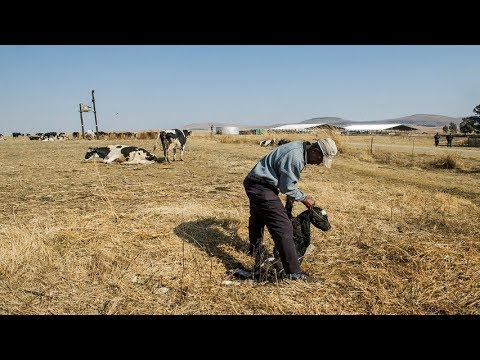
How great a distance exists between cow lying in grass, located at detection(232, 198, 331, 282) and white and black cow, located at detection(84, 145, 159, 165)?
37.3 feet

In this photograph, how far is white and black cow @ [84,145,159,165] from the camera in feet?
48.6

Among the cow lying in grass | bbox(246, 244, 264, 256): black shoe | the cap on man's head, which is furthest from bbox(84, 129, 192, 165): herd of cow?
the cap on man's head

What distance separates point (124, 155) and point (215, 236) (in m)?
11.1

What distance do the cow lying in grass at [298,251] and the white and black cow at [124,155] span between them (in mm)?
11359

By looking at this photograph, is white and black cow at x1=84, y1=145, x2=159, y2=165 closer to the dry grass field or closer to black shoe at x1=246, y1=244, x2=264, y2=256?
the dry grass field

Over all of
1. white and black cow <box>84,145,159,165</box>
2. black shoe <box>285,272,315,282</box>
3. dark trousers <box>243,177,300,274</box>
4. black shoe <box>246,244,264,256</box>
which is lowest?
black shoe <box>285,272,315,282</box>

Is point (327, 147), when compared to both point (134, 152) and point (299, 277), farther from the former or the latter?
point (134, 152)

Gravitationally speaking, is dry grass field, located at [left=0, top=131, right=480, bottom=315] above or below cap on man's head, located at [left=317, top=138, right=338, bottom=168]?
below

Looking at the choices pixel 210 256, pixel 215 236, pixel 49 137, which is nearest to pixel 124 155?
pixel 215 236

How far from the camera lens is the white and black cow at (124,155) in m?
14.8
